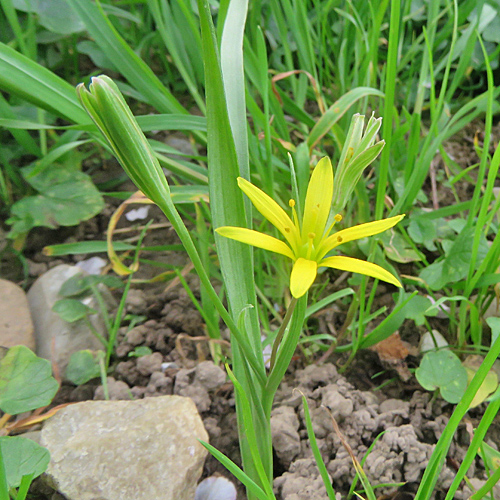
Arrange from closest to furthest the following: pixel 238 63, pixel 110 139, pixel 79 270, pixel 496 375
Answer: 1. pixel 110 139
2. pixel 238 63
3. pixel 496 375
4. pixel 79 270

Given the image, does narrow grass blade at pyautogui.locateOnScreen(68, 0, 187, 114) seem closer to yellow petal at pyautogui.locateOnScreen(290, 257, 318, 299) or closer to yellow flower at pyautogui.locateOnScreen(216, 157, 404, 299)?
yellow flower at pyautogui.locateOnScreen(216, 157, 404, 299)

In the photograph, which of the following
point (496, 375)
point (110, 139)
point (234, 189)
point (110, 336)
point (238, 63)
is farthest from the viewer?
point (110, 336)

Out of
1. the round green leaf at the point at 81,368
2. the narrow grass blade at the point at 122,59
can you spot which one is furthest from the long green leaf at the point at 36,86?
the round green leaf at the point at 81,368

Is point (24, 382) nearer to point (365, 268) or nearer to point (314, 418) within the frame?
point (314, 418)

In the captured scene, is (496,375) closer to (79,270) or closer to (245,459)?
(245,459)

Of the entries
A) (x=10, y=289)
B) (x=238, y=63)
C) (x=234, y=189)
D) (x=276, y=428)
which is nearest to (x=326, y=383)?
(x=276, y=428)

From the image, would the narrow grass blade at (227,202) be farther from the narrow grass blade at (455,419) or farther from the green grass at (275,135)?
the narrow grass blade at (455,419)
